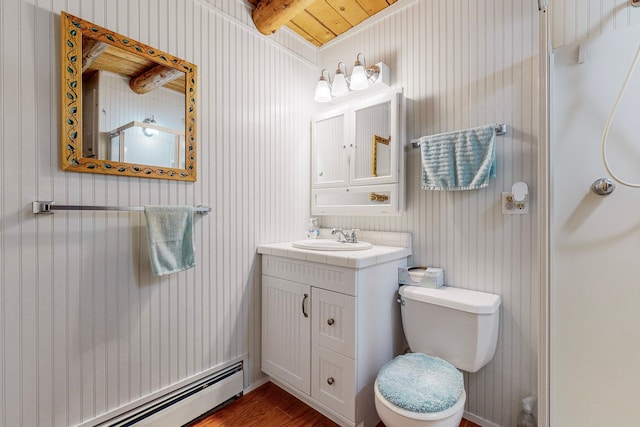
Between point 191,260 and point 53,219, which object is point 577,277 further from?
point 53,219

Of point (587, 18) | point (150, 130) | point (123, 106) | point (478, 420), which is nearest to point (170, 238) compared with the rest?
point (150, 130)

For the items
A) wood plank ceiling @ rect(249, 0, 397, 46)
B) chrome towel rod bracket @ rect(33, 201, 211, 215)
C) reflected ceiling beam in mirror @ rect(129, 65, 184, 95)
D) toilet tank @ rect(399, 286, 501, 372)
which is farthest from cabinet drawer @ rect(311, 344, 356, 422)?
wood plank ceiling @ rect(249, 0, 397, 46)

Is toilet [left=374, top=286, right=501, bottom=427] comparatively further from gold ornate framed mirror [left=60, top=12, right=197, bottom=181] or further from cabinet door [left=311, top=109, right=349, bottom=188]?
gold ornate framed mirror [left=60, top=12, right=197, bottom=181]

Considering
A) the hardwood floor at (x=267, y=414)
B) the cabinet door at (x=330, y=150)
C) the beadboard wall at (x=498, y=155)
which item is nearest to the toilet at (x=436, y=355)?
the beadboard wall at (x=498, y=155)

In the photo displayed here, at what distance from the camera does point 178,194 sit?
4.99 feet

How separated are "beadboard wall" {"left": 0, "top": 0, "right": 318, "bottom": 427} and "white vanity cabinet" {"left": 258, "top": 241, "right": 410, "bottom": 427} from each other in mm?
240

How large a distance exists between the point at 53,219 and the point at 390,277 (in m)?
1.57

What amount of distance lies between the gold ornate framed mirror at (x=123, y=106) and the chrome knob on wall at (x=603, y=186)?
73.6 inches

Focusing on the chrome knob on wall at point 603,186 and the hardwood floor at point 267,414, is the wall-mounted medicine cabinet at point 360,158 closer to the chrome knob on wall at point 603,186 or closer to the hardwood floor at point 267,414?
the chrome knob on wall at point 603,186

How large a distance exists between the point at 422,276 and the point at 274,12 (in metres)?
1.79

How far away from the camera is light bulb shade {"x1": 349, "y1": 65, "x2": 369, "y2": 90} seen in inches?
72.2

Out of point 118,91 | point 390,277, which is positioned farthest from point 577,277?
point 118,91

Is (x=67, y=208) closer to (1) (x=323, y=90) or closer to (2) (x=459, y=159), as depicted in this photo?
(1) (x=323, y=90)

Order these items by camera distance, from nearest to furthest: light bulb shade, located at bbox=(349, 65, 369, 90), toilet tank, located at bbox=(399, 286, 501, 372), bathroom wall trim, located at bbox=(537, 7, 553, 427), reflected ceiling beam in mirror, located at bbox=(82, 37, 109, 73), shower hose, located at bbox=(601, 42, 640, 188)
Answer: bathroom wall trim, located at bbox=(537, 7, 553, 427), shower hose, located at bbox=(601, 42, 640, 188), reflected ceiling beam in mirror, located at bbox=(82, 37, 109, 73), toilet tank, located at bbox=(399, 286, 501, 372), light bulb shade, located at bbox=(349, 65, 369, 90)
